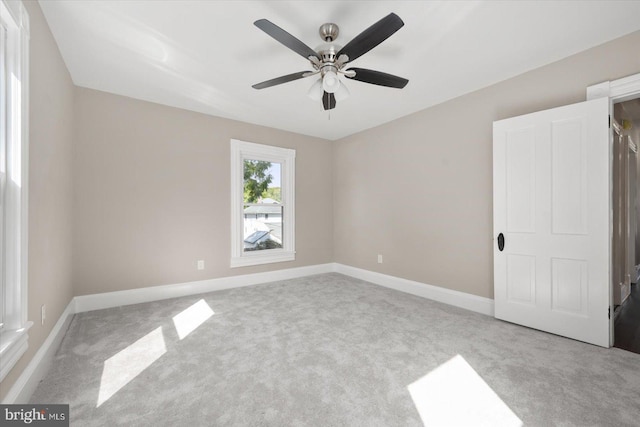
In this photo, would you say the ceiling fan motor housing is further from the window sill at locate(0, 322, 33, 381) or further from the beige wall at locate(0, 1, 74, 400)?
the window sill at locate(0, 322, 33, 381)

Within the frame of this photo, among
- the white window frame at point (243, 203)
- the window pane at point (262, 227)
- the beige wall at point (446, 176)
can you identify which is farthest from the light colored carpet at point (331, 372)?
the window pane at point (262, 227)

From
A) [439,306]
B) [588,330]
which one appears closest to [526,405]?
[588,330]

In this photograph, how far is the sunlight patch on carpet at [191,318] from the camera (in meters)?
2.68

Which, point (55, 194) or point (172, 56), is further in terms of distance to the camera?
point (172, 56)

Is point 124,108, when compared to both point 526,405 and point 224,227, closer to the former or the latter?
point 224,227

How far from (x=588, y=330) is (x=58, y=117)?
512 centimetres

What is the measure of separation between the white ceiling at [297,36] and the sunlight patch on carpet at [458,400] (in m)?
2.65

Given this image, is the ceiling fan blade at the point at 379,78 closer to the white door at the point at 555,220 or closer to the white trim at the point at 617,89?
the white door at the point at 555,220

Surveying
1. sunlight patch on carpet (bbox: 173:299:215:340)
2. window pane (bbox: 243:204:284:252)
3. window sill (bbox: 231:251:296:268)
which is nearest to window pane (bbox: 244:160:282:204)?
window pane (bbox: 243:204:284:252)

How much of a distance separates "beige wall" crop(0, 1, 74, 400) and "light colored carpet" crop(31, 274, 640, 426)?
422 mm

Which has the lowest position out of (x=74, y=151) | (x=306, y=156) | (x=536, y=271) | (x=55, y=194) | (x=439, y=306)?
(x=439, y=306)

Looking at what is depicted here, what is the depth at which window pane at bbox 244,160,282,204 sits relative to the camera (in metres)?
4.54

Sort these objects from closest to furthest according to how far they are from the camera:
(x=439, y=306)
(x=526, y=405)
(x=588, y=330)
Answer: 1. (x=526, y=405)
2. (x=588, y=330)
3. (x=439, y=306)

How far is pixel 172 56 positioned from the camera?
2588 millimetres
